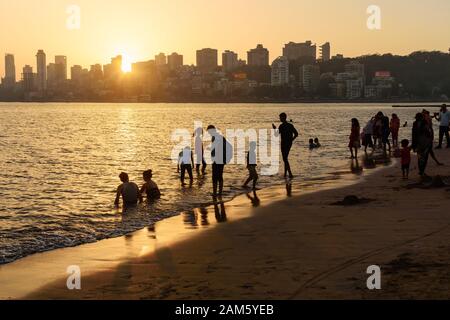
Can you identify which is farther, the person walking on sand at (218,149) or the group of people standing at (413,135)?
the group of people standing at (413,135)

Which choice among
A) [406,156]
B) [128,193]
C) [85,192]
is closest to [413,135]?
[406,156]

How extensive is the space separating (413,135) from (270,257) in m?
9.22

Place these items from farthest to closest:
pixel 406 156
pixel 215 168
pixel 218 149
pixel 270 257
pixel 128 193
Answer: pixel 406 156 < pixel 215 168 < pixel 128 193 < pixel 218 149 < pixel 270 257

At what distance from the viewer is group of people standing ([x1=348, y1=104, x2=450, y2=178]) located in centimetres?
1648

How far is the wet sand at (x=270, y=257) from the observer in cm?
716

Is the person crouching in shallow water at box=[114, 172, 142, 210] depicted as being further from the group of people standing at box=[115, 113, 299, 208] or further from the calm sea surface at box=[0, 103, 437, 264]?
the calm sea surface at box=[0, 103, 437, 264]

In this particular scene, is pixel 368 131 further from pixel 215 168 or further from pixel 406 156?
pixel 215 168

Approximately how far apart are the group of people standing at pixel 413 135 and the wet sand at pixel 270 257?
2.64 metres

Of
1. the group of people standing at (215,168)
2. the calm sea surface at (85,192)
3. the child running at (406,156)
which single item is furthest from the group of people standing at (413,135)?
the group of people standing at (215,168)

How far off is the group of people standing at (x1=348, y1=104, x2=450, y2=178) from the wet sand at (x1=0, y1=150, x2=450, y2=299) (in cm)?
264

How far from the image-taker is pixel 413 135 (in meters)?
16.6

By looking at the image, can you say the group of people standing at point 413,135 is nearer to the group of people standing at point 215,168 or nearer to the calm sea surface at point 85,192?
the calm sea surface at point 85,192

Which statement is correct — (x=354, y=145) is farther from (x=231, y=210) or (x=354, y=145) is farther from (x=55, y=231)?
(x=55, y=231)
